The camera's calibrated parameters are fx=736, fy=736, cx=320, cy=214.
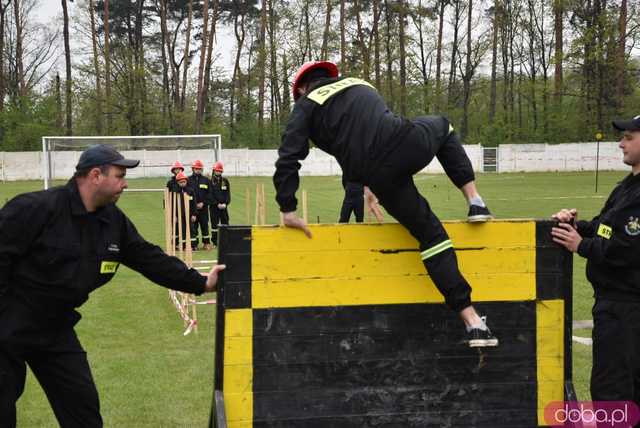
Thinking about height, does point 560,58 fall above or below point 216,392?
above

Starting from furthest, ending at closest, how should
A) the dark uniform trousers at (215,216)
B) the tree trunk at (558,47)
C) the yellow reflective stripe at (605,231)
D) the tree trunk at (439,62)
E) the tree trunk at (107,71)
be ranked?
the tree trunk at (439,62), the tree trunk at (107,71), the tree trunk at (558,47), the dark uniform trousers at (215,216), the yellow reflective stripe at (605,231)

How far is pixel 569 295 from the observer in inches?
179

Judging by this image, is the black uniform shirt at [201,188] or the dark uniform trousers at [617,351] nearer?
the dark uniform trousers at [617,351]

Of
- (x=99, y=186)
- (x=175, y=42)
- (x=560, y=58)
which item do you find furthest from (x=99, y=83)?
(x=99, y=186)

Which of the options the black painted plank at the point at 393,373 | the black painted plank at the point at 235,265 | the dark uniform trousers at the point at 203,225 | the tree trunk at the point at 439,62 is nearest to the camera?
the black painted plank at the point at 235,265

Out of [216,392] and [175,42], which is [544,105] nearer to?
[175,42]

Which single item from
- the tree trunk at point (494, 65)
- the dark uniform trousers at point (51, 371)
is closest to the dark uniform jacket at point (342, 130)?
the dark uniform trousers at point (51, 371)

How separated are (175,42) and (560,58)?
1088 inches

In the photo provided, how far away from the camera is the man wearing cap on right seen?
3.96m

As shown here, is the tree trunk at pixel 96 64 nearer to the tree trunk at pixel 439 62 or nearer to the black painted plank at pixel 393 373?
the tree trunk at pixel 439 62

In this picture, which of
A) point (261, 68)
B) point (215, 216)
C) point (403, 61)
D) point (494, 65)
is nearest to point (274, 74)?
point (261, 68)

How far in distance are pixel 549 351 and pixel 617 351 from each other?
59 centimetres

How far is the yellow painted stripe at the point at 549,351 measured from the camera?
4.50m

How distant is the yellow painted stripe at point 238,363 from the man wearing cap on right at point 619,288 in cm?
193
